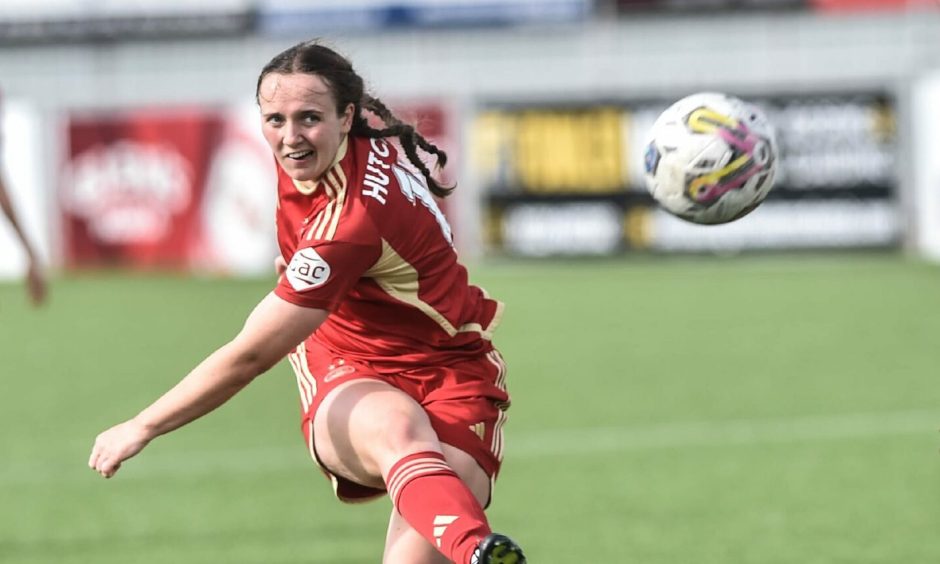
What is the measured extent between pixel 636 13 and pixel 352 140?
81.5ft

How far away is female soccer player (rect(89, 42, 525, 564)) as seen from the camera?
4.25 metres

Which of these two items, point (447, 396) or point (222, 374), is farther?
point (447, 396)

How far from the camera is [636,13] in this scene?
28.8 meters

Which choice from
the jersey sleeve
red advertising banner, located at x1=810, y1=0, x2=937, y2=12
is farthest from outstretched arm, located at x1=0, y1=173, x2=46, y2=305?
red advertising banner, located at x1=810, y1=0, x2=937, y2=12

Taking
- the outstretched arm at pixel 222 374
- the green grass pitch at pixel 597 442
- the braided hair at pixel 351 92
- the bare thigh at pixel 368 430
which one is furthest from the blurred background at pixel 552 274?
the bare thigh at pixel 368 430

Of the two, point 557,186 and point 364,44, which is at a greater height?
point 364,44

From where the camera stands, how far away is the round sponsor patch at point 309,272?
13.9ft

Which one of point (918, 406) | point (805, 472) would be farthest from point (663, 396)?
point (805, 472)

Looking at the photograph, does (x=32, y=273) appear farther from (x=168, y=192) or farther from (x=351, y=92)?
(x=168, y=192)

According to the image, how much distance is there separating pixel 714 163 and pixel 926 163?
56.1 feet

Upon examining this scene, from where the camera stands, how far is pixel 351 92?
4.40 m

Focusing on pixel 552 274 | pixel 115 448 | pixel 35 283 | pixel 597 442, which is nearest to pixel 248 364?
pixel 115 448

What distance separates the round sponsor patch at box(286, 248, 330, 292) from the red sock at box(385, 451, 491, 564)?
505mm

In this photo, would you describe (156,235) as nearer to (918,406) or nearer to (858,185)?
(858,185)
